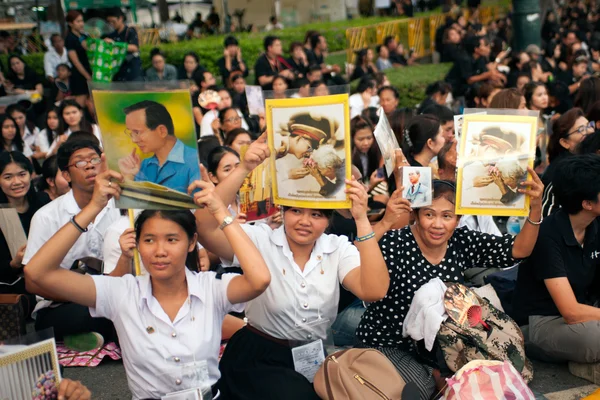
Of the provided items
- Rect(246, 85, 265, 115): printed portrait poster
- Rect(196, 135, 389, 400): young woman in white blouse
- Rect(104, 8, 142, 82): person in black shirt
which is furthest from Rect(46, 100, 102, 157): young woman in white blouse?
Rect(196, 135, 389, 400): young woman in white blouse

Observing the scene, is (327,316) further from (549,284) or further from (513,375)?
(549,284)

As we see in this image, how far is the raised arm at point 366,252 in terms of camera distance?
333cm

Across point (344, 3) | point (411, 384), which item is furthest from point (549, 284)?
point (344, 3)

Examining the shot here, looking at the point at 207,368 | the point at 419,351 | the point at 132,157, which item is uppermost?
the point at 132,157

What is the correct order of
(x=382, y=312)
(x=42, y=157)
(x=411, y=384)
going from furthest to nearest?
1. (x=42, y=157)
2. (x=382, y=312)
3. (x=411, y=384)

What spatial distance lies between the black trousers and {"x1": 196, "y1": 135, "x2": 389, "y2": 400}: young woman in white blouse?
1.36 metres

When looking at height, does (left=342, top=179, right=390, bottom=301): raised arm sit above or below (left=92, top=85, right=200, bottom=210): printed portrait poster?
below

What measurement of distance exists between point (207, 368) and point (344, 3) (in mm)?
24853

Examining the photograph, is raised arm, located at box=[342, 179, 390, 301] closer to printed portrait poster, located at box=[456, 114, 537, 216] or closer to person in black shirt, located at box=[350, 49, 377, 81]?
printed portrait poster, located at box=[456, 114, 537, 216]

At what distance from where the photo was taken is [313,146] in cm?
340

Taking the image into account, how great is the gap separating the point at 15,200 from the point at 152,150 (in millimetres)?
2803

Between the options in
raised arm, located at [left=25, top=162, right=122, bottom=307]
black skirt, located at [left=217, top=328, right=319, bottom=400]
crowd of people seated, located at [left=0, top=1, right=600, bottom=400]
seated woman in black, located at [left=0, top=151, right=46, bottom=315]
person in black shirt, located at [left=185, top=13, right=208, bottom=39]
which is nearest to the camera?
raised arm, located at [left=25, top=162, right=122, bottom=307]

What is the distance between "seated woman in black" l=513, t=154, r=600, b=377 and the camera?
13.5 feet

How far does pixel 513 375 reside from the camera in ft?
10.7
